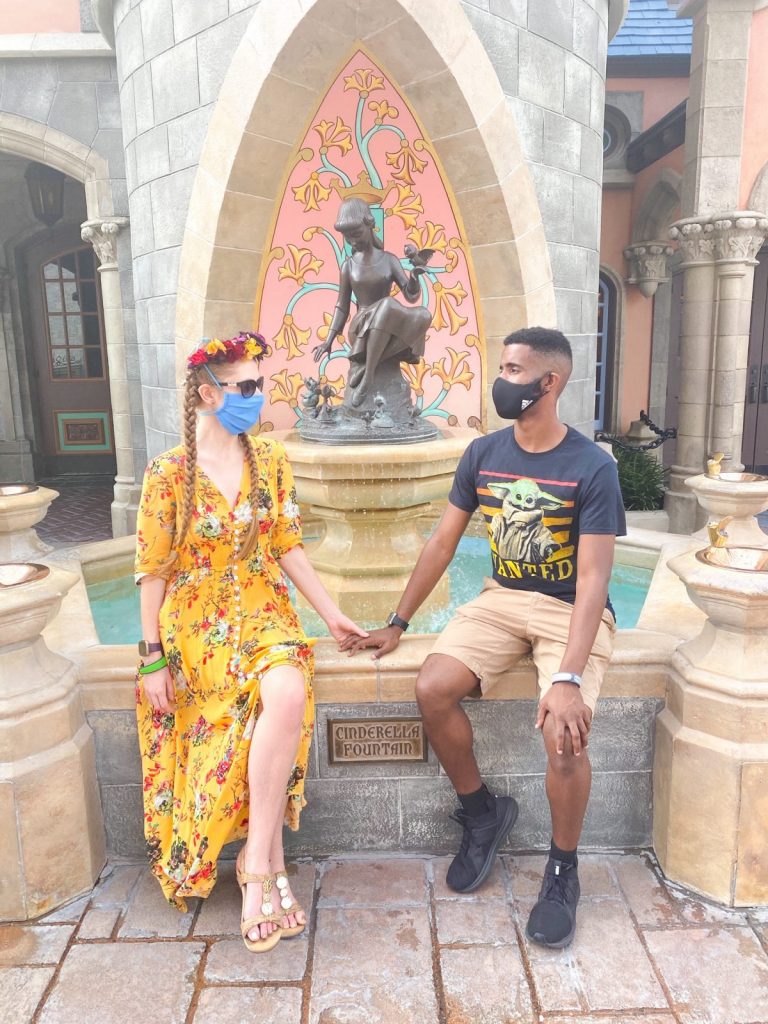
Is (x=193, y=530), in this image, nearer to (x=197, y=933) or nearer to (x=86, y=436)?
(x=197, y=933)

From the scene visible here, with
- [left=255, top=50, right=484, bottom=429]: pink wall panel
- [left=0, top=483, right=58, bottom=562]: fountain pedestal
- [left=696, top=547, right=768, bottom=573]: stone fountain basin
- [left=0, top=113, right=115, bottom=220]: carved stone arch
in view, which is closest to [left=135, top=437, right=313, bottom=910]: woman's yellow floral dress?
[left=696, top=547, right=768, bottom=573]: stone fountain basin

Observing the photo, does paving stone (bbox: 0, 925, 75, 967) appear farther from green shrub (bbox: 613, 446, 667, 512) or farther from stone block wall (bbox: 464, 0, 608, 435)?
green shrub (bbox: 613, 446, 667, 512)

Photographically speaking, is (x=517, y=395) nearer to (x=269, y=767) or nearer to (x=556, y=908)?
(x=269, y=767)

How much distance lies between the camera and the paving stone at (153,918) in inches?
85.0

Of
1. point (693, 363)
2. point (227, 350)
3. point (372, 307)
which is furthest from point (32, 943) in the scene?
point (693, 363)

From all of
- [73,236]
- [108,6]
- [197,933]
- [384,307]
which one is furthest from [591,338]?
[73,236]

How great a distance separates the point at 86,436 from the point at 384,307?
7875 millimetres

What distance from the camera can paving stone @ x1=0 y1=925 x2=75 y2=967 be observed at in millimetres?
2080

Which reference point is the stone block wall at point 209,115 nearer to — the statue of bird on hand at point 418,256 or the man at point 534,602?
the statue of bird on hand at point 418,256

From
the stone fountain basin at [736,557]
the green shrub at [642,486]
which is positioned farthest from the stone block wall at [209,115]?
the stone fountain basin at [736,557]

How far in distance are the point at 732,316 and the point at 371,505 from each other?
15.5 ft

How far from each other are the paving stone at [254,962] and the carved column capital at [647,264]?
8.57 meters

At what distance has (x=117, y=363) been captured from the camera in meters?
7.18

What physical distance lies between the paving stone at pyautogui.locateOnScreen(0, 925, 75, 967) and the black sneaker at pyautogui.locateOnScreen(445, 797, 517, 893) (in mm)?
1064
